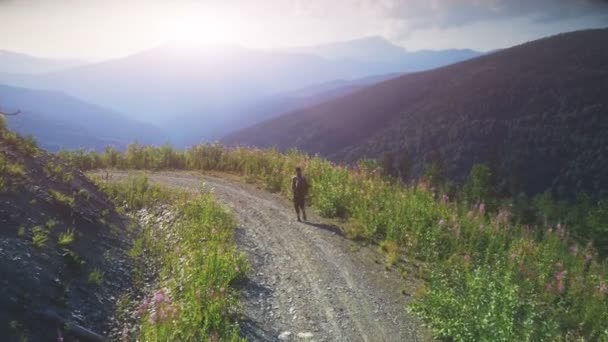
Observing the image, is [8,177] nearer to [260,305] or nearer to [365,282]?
[260,305]

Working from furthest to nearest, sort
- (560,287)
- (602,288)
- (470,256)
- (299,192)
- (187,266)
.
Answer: (299,192)
(470,256)
(187,266)
(560,287)
(602,288)

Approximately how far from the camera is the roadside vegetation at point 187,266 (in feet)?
24.6

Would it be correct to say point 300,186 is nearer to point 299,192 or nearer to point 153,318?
point 299,192

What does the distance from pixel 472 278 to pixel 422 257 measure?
8.68 ft

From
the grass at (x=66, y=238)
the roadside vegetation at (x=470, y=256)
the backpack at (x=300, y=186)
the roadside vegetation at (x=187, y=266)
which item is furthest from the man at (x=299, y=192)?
the grass at (x=66, y=238)

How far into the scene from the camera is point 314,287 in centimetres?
1012

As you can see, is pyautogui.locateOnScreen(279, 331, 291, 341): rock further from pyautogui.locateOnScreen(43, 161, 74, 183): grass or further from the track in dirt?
pyautogui.locateOnScreen(43, 161, 74, 183): grass

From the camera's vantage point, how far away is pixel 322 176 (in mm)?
18812

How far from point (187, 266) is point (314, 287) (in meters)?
2.94

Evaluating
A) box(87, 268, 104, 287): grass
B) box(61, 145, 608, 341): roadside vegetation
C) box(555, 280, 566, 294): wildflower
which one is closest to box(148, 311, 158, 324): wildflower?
box(61, 145, 608, 341): roadside vegetation

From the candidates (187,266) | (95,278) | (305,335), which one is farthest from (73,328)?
(305,335)

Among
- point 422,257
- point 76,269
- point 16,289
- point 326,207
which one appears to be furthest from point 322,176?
point 16,289

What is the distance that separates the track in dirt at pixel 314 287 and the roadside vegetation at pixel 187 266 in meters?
0.55

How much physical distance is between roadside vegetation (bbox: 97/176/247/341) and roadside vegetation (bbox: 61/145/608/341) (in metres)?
0.29
